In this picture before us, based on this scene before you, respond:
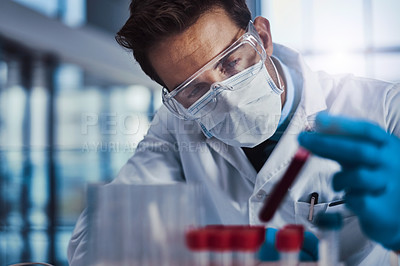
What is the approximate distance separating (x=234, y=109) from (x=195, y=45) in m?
0.21

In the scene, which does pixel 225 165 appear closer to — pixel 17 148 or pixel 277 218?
pixel 277 218

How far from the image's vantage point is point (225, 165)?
4.69ft

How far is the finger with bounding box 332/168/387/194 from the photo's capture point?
2.21ft

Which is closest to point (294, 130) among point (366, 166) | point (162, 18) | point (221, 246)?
point (162, 18)

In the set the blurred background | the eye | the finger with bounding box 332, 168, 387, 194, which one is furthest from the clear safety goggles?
the blurred background

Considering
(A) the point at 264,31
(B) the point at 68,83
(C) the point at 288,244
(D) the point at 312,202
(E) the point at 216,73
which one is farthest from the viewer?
(B) the point at 68,83

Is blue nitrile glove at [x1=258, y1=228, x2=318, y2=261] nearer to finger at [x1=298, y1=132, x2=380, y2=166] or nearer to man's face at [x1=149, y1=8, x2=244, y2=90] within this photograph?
finger at [x1=298, y1=132, x2=380, y2=166]

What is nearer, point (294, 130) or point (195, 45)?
point (195, 45)

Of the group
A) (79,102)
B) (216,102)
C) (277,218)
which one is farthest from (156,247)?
(79,102)

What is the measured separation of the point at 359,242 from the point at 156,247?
0.79m

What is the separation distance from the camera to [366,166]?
2.26 ft

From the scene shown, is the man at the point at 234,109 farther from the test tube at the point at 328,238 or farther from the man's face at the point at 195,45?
the test tube at the point at 328,238

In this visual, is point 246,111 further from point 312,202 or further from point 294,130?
point 312,202

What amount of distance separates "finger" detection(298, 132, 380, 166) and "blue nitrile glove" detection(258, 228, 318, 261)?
19cm
